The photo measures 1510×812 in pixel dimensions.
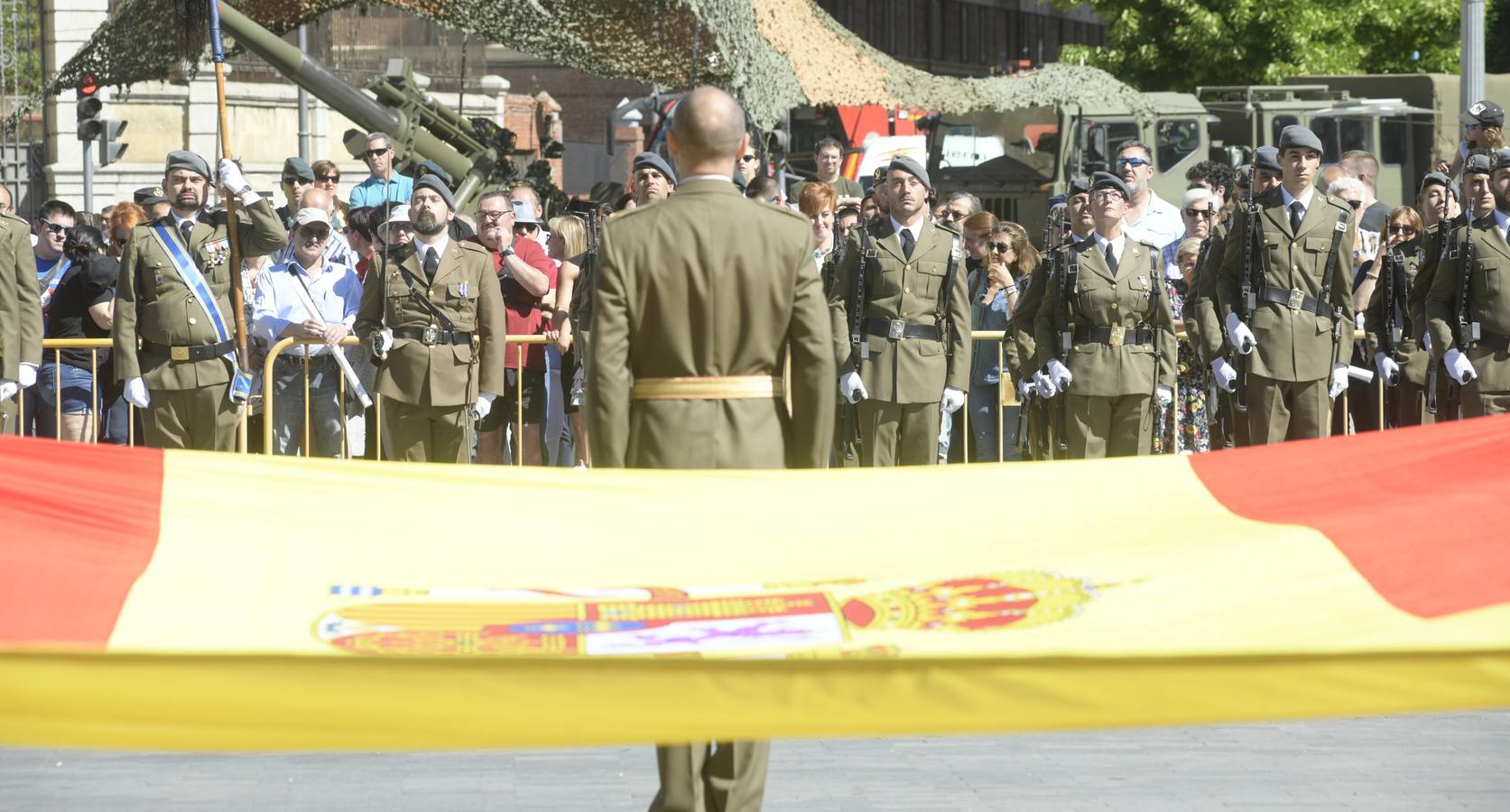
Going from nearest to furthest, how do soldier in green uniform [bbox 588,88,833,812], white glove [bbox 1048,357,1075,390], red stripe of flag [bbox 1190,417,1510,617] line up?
red stripe of flag [bbox 1190,417,1510,617] → soldier in green uniform [bbox 588,88,833,812] → white glove [bbox 1048,357,1075,390]

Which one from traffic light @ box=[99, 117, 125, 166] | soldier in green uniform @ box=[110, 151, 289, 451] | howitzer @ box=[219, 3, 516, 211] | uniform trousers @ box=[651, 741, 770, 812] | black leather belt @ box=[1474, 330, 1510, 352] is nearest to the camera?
uniform trousers @ box=[651, 741, 770, 812]

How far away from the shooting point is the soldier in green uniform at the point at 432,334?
1004 centimetres

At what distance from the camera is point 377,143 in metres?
14.4

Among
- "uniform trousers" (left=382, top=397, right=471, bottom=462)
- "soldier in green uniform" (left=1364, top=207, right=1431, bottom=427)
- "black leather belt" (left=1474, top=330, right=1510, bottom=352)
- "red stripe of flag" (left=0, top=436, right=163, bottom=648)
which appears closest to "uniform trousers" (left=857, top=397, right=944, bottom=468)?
"uniform trousers" (left=382, top=397, right=471, bottom=462)

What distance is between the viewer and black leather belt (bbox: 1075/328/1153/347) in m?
9.86

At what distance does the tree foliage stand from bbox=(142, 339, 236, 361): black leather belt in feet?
87.0

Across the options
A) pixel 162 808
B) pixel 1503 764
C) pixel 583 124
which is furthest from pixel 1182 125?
pixel 583 124

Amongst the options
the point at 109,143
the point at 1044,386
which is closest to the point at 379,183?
the point at 1044,386

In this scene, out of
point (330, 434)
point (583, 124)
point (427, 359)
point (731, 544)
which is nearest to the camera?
point (731, 544)

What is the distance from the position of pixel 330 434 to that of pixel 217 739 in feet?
24.1

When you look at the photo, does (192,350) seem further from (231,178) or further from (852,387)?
(852,387)

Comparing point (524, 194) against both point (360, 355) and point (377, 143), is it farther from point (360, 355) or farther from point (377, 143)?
point (360, 355)

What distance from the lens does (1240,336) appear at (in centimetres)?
980

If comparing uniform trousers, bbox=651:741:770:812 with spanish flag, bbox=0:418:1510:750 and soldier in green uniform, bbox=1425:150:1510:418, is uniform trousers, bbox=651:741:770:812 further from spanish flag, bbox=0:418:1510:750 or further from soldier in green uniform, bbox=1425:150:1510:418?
soldier in green uniform, bbox=1425:150:1510:418
